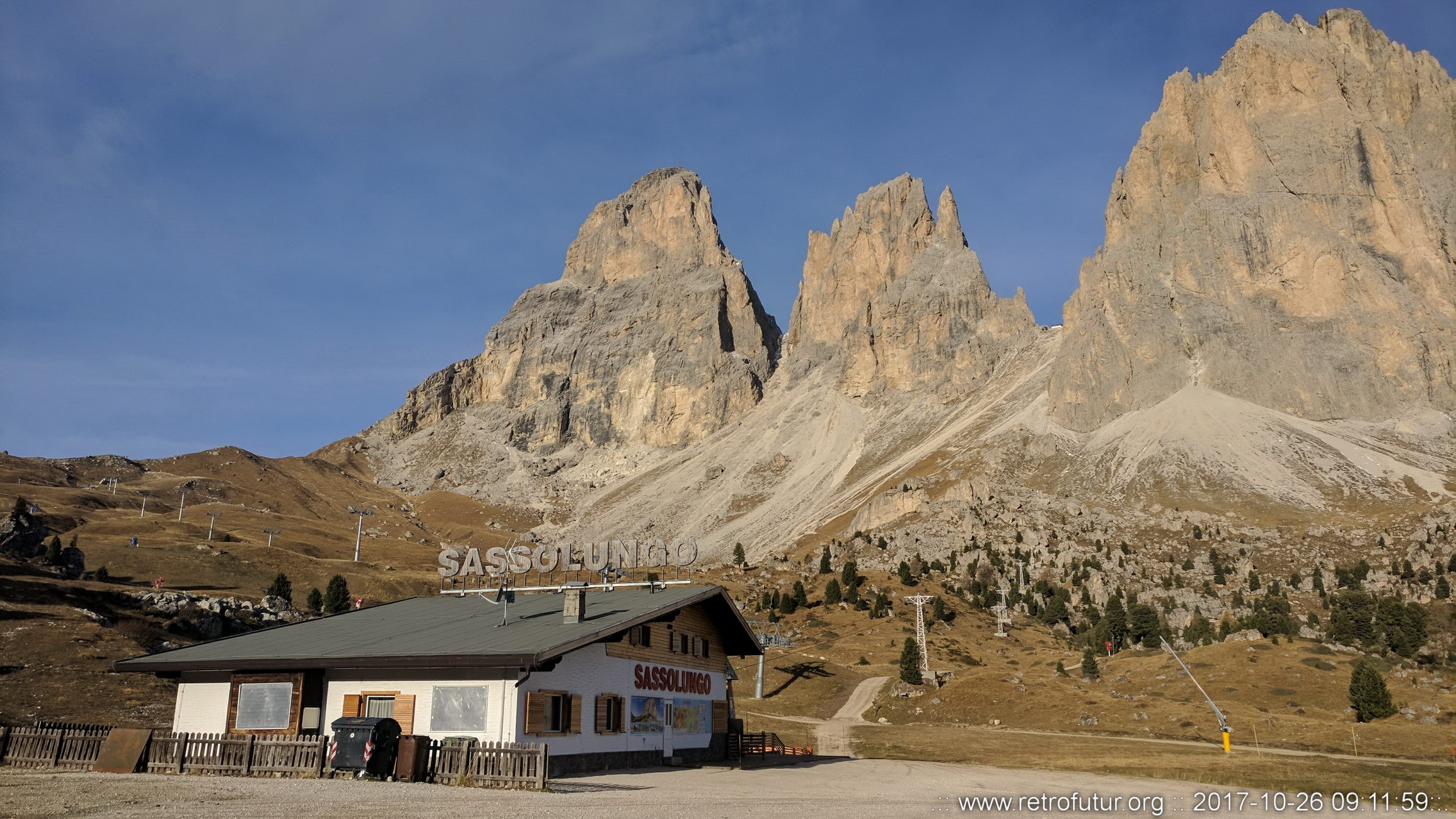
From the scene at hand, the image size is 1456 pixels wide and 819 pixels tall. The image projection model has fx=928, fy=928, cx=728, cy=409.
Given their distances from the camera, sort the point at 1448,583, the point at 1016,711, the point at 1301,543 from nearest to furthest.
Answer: the point at 1016,711 → the point at 1448,583 → the point at 1301,543

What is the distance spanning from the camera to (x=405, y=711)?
28859 mm

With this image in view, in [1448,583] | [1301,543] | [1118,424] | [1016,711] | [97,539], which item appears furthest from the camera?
[1118,424]

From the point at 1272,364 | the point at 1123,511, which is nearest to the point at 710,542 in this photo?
the point at 1123,511

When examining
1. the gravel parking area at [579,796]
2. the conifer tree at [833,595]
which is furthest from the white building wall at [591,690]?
the conifer tree at [833,595]

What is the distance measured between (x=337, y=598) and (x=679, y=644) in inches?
2342

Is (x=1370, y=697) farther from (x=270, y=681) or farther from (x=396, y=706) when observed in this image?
(x=270, y=681)

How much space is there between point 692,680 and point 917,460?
479 ft

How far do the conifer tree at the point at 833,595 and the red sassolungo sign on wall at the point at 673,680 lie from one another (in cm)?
6776

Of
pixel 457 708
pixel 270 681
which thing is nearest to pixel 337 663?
pixel 270 681

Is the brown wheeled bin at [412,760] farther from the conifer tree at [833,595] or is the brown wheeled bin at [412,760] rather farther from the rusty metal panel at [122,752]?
the conifer tree at [833,595]

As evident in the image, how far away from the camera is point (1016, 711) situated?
5981 centimetres

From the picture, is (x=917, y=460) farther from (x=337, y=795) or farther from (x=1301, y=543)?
(x=337, y=795)

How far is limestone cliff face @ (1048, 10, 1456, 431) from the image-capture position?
6698 inches

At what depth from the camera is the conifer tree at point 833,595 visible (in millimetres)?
105875
